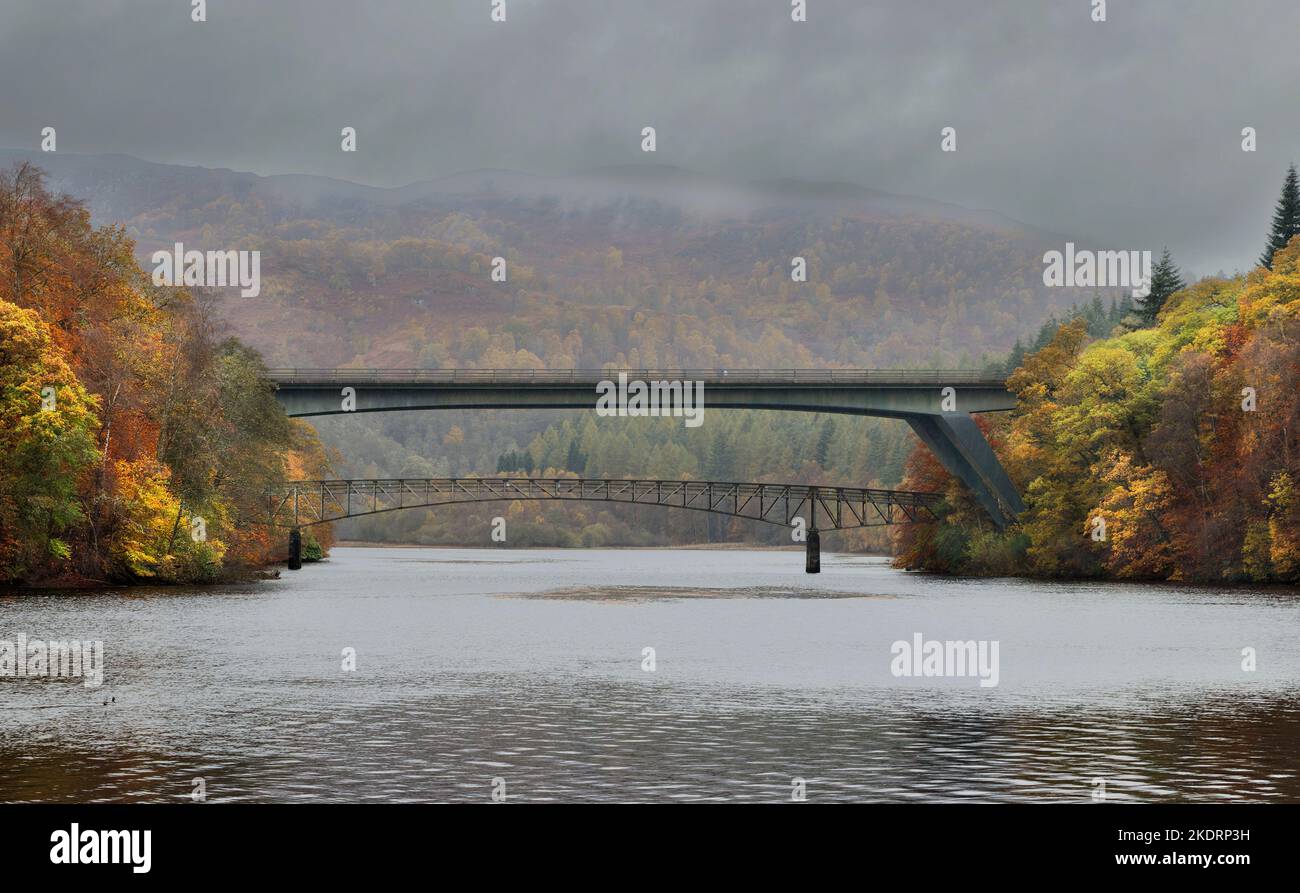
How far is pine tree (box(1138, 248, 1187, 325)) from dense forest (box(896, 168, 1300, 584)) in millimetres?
27870

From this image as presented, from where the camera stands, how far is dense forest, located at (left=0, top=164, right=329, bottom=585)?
7212 centimetres

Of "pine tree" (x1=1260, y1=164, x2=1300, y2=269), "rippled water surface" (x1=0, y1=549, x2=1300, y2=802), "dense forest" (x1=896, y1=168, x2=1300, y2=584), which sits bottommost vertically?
"rippled water surface" (x1=0, y1=549, x2=1300, y2=802)

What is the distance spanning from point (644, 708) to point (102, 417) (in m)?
53.8

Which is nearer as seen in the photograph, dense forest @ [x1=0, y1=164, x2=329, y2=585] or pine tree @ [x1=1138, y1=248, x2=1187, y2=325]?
dense forest @ [x1=0, y1=164, x2=329, y2=585]

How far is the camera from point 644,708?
3553 centimetres

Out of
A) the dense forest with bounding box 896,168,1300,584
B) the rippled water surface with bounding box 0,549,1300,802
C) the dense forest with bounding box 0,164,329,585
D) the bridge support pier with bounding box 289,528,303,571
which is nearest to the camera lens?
the rippled water surface with bounding box 0,549,1300,802

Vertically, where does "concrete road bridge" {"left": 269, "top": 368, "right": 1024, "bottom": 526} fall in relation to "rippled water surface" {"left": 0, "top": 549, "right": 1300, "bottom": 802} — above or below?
above

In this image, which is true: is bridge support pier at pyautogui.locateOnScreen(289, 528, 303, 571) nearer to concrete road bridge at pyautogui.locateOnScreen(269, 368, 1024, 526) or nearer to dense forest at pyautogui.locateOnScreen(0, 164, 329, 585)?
concrete road bridge at pyautogui.locateOnScreen(269, 368, 1024, 526)

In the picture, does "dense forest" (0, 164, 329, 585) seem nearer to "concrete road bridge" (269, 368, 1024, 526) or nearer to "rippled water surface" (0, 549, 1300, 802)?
"rippled water surface" (0, 549, 1300, 802)

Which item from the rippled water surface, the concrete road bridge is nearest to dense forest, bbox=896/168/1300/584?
the concrete road bridge

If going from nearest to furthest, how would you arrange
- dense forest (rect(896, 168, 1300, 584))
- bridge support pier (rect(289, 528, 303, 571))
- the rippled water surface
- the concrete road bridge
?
the rippled water surface < dense forest (rect(896, 168, 1300, 584)) < the concrete road bridge < bridge support pier (rect(289, 528, 303, 571))
